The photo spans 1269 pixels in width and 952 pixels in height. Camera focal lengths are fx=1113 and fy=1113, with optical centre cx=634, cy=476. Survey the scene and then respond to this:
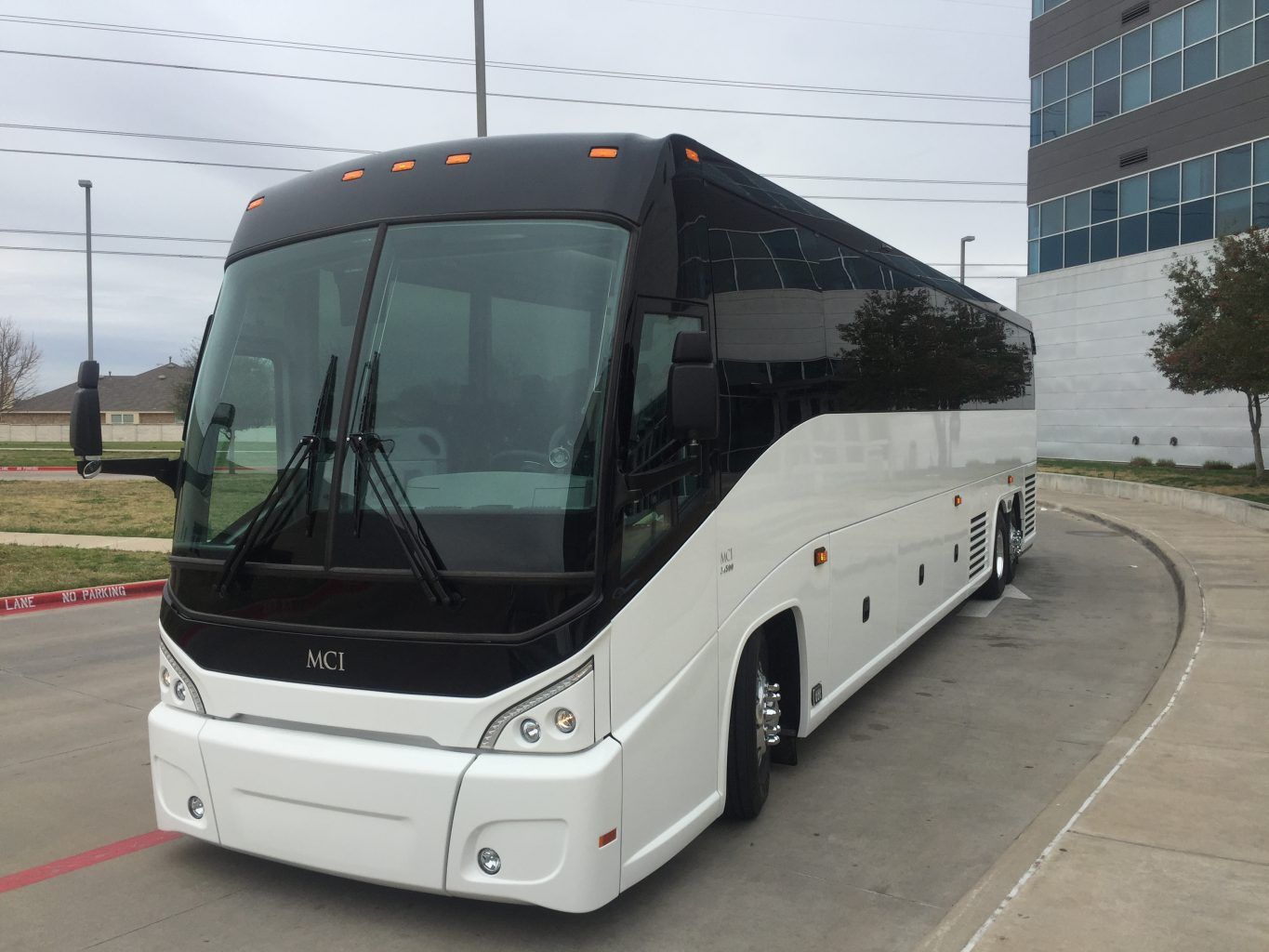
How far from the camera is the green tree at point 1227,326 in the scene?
2169 centimetres

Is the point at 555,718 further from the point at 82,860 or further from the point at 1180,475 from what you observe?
the point at 1180,475

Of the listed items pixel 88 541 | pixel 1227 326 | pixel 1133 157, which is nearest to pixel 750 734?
pixel 88 541

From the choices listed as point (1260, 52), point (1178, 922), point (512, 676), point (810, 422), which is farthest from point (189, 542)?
point (1260, 52)

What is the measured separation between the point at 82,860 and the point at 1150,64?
37778mm

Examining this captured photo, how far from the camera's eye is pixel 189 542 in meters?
4.55

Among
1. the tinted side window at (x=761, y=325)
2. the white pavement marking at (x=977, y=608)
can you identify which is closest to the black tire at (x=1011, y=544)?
the white pavement marking at (x=977, y=608)

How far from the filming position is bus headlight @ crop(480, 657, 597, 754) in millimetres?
3836

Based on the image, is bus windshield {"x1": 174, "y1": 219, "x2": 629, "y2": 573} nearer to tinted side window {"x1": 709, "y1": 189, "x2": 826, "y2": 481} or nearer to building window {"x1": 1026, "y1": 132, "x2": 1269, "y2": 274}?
tinted side window {"x1": 709, "y1": 189, "x2": 826, "y2": 481}

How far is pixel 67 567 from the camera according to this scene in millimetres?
14266

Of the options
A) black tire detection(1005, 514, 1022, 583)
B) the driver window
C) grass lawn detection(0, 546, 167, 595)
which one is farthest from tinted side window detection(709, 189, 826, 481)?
grass lawn detection(0, 546, 167, 595)

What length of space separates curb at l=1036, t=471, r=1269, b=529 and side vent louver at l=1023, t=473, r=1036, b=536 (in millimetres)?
5655

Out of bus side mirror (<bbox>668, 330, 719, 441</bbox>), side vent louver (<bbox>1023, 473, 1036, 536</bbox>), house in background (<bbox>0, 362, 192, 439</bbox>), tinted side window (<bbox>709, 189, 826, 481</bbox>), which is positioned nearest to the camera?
bus side mirror (<bbox>668, 330, 719, 441</bbox>)

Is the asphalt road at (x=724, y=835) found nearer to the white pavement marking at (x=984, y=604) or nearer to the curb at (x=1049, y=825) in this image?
the curb at (x=1049, y=825)

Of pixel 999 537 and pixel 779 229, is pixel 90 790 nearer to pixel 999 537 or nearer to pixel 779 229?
pixel 779 229
